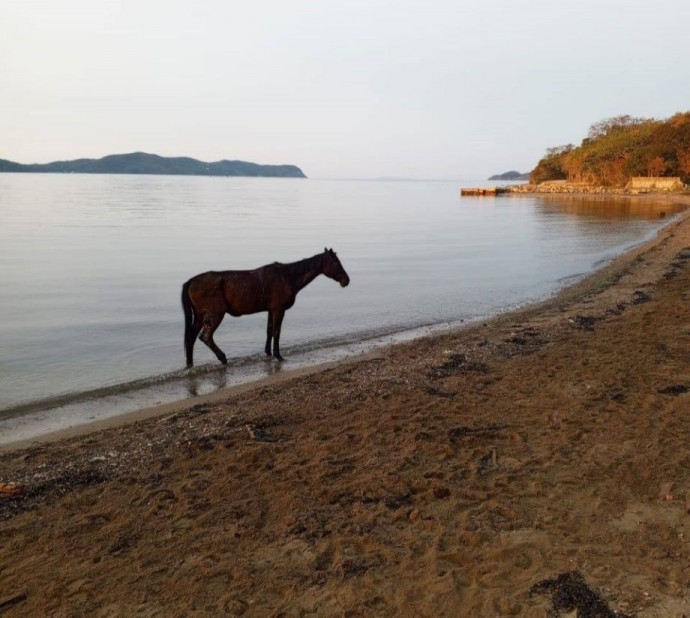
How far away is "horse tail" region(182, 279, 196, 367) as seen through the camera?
1052 cm

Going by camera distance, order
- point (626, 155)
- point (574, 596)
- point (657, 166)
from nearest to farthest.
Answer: point (574, 596) → point (657, 166) → point (626, 155)

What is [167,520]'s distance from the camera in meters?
4.65

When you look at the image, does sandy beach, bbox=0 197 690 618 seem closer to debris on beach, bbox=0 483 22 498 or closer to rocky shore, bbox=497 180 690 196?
debris on beach, bbox=0 483 22 498

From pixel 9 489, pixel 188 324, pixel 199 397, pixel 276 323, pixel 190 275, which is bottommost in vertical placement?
pixel 199 397

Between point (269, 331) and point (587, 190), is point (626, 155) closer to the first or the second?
point (587, 190)

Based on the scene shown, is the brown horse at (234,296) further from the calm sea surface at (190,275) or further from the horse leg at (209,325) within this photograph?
the calm sea surface at (190,275)

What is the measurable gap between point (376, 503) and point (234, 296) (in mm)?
6489

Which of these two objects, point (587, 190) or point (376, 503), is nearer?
point (376, 503)

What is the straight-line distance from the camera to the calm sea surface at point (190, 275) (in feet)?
33.8

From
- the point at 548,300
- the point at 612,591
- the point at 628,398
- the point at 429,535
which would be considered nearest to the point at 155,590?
the point at 429,535

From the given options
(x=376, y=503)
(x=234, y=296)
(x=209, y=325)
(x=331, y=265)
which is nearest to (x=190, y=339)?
(x=209, y=325)

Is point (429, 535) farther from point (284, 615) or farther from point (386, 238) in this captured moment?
point (386, 238)

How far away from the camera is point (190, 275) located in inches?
890

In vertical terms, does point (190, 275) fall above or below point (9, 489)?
below
